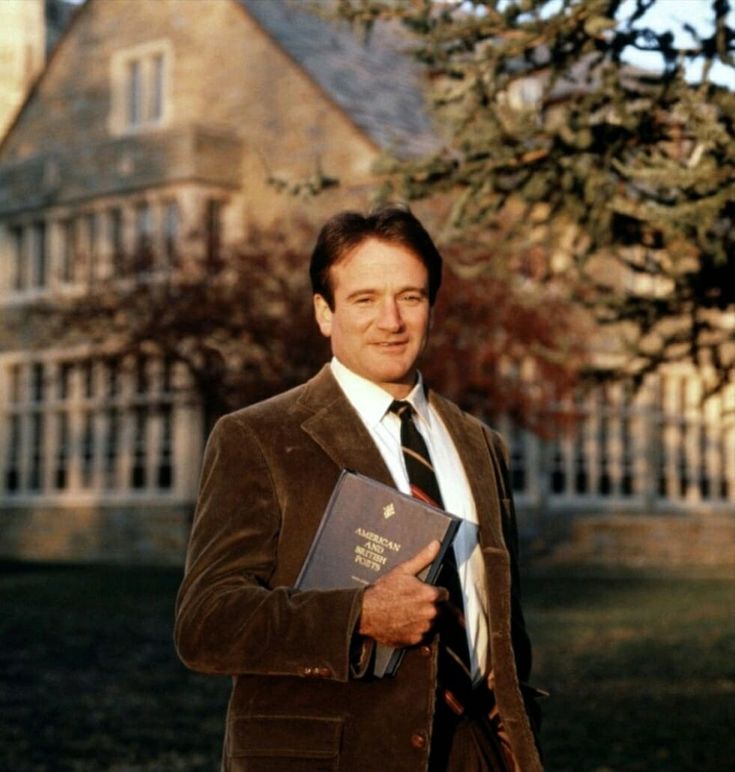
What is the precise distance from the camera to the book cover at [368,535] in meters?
2.98

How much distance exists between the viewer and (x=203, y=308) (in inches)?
808

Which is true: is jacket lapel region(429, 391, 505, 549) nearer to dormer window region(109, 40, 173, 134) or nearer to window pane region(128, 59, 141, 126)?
dormer window region(109, 40, 173, 134)

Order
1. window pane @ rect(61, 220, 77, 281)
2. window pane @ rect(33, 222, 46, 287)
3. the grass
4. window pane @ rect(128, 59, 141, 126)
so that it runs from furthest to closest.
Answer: window pane @ rect(33, 222, 46, 287), window pane @ rect(128, 59, 141, 126), window pane @ rect(61, 220, 77, 281), the grass

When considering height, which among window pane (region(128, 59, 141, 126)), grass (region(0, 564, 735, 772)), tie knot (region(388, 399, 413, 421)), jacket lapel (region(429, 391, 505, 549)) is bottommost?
grass (region(0, 564, 735, 772))

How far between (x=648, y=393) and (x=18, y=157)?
450 inches

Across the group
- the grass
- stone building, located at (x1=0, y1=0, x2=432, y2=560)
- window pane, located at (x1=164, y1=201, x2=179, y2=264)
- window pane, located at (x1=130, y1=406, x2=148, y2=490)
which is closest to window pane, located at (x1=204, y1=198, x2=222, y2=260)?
stone building, located at (x1=0, y1=0, x2=432, y2=560)

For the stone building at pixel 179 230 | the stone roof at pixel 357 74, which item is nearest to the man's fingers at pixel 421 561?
the stone building at pixel 179 230

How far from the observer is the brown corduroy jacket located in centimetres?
297

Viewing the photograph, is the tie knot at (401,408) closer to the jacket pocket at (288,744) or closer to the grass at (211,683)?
the jacket pocket at (288,744)

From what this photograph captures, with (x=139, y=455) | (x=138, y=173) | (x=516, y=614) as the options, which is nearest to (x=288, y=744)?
(x=516, y=614)

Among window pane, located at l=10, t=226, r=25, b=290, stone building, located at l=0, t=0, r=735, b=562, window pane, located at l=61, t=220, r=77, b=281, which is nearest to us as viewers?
stone building, located at l=0, t=0, r=735, b=562

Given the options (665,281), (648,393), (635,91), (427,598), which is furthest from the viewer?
(648,393)

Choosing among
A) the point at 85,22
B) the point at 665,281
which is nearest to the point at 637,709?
the point at 665,281

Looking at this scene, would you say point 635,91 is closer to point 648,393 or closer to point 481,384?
point 481,384
